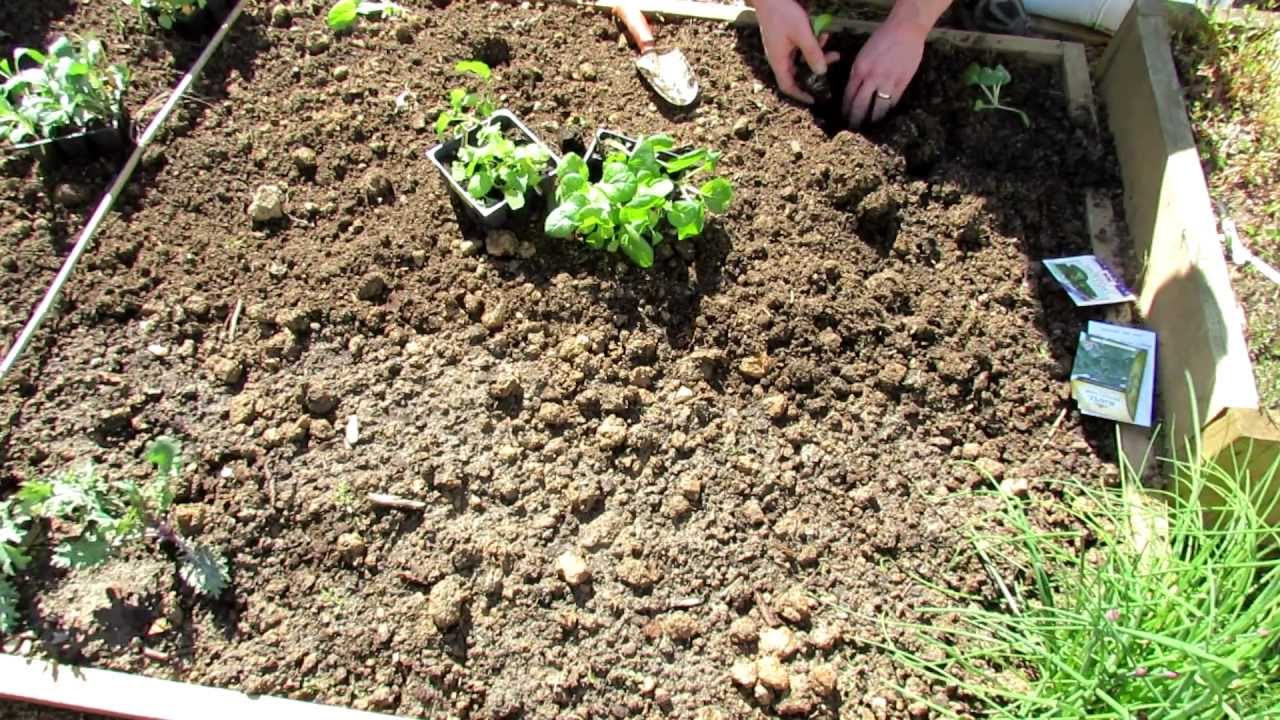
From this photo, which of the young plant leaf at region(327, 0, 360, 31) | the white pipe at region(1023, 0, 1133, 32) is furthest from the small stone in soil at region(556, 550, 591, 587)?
the white pipe at region(1023, 0, 1133, 32)

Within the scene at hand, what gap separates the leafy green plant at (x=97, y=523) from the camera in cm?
192

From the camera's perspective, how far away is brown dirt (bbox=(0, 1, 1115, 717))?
2.02 m

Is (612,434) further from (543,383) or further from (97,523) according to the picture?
(97,523)

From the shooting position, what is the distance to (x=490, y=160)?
2305 millimetres

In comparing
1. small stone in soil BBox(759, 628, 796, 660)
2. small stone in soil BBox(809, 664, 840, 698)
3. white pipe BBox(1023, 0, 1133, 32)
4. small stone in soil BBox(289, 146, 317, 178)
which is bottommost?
small stone in soil BBox(809, 664, 840, 698)

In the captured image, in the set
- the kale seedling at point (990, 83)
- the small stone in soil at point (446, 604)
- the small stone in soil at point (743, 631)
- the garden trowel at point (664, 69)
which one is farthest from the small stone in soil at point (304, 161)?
the kale seedling at point (990, 83)

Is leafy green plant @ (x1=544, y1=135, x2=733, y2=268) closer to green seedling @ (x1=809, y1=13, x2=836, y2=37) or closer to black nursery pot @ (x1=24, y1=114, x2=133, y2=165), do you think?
green seedling @ (x1=809, y1=13, x2=836, y2=37)

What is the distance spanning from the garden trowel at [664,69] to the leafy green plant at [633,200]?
0.37 m

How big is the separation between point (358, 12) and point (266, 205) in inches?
30.2

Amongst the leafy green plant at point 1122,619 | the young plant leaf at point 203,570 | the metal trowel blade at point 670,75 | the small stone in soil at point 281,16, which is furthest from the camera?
the small stone in soil at point 281,16

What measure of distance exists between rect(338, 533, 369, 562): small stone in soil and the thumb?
5.86 ft

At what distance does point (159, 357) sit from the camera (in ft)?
7.56

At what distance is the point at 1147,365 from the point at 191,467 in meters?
2.43

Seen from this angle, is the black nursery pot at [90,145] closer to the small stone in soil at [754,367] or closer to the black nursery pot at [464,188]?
the black nursery pot at [464,188]
